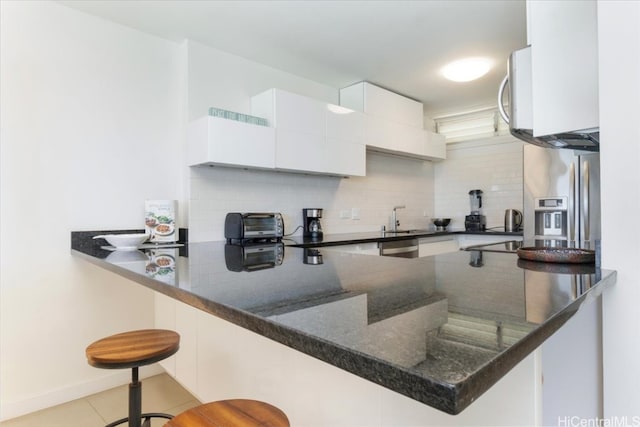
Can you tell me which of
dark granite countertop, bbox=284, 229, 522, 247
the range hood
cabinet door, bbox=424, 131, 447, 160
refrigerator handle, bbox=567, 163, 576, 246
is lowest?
dark granite countertop, bbox=284, 229, 522, 247

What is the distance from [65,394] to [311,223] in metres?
2.07

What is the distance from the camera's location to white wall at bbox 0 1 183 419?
2109 mm

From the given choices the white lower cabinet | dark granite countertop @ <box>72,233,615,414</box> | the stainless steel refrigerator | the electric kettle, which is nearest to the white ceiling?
the stainless steel refrigerator

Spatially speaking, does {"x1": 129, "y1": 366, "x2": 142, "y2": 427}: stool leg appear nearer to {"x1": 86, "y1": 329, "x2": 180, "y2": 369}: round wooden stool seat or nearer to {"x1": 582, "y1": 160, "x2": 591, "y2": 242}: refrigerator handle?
{"x1": 86, "y1": 329, "x2": 180, "y2": 369}: round wooden stool seat

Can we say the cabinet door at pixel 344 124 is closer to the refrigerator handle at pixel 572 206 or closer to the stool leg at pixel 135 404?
the refrigerator handle at pixel 572 206

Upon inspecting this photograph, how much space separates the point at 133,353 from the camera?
147cm

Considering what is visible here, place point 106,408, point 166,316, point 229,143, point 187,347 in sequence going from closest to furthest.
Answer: point 187,347
point 106,408
point 166,316
point 229,143

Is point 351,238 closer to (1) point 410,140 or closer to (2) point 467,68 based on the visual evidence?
(1) point 410,140

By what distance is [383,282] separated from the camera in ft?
3.01

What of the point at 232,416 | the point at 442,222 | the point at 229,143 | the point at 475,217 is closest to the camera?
the point at 232,416

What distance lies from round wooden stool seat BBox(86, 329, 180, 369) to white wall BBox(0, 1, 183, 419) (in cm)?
97

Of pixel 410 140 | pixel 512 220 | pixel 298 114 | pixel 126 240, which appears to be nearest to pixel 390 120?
pixel 410 140

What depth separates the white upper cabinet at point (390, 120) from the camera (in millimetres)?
3455

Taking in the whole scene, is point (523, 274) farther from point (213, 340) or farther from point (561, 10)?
point (213, 340)
